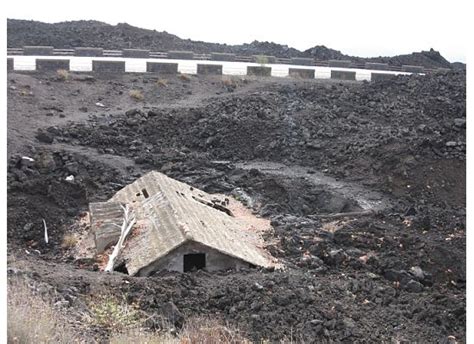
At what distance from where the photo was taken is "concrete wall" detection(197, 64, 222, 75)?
27.3m

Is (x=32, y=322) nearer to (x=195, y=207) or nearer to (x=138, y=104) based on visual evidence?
(x=195, y=207)

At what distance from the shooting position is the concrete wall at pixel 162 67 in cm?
2672

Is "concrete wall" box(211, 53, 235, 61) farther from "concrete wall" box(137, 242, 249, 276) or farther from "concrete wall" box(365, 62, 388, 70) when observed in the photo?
"concrete wall" box(137, 242, 249, 276)

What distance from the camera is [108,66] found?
84.9 ft

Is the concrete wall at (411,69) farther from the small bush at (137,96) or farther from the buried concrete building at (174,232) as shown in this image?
the buried concrete building at (174,232)

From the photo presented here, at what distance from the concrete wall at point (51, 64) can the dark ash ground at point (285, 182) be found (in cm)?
117

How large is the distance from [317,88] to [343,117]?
3.45 metres

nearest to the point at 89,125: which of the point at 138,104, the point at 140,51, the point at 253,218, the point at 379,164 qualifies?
the point at 138,104

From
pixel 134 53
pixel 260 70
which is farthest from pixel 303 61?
pixel 134 53

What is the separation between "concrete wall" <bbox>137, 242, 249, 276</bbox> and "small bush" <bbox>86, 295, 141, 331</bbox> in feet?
7.60

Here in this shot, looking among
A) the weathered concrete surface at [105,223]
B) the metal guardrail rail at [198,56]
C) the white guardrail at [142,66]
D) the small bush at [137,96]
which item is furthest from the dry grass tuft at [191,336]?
the metal guardrail rail at [198,56]

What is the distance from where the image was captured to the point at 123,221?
1208 cm

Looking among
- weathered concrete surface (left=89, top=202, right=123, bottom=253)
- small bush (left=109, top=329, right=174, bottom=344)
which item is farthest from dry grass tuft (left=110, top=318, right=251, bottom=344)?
weathered concrete surface (left=89, top=202, right=123, bottom=253)

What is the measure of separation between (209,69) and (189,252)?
59.0 ft
